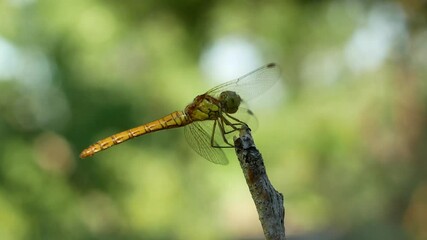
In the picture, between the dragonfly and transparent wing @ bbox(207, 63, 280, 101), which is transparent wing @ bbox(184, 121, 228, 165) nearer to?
the dragonfly

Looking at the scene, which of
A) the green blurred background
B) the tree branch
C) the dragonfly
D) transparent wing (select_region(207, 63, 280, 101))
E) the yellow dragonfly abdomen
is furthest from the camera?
the green blurred background

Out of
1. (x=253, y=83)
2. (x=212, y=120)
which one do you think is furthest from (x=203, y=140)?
(x=253, y=83)

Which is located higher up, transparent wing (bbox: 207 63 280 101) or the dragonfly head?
transparent wing (bbox: 207 63 280 101)

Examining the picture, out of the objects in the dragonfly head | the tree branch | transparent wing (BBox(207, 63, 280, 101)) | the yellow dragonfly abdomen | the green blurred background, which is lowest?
the tree branch

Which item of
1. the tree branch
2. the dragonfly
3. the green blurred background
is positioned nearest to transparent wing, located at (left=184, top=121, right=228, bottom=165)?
the dragonfly

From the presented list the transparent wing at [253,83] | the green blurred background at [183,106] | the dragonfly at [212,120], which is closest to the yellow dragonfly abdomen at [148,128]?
the dragonfly at [212,120]

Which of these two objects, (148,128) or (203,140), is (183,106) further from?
(203,140)
